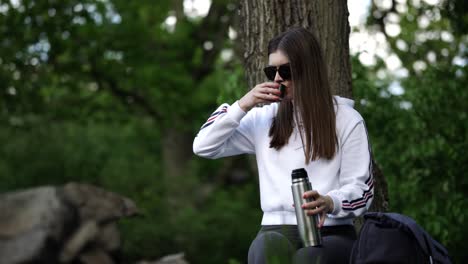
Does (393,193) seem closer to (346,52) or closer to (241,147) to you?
(346,52)

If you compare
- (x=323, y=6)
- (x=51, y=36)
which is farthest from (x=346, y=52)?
(x=51, y=36)

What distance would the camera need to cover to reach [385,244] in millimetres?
3252

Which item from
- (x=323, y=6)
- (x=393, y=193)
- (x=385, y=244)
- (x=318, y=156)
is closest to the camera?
(x=385, y=244)

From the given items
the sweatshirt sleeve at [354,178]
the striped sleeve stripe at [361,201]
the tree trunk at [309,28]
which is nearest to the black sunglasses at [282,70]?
the sweatshirt sleeve at [354,178]

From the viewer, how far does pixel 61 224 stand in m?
13.9

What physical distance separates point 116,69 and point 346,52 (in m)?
11.5

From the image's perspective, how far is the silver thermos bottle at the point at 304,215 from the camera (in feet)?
11.2

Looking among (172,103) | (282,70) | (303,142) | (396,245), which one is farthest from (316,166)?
(172,103)

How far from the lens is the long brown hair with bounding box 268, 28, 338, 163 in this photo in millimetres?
3791

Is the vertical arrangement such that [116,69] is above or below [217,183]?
above

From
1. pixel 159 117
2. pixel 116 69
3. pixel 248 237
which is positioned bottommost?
pixel 248 237

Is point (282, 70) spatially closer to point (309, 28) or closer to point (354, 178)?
point (354, 178)

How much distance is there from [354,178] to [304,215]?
14.4 inches

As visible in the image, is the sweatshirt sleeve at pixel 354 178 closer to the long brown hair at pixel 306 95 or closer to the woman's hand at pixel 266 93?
the long brown hair at pixel 306 95
